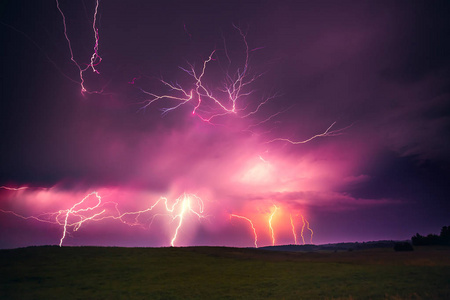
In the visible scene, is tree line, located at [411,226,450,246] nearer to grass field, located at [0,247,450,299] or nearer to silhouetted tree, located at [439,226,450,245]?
silhouetted tree, located at [439,226,450,245]

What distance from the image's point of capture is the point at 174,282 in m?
20.7

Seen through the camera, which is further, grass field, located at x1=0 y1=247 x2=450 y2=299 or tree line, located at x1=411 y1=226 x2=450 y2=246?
→ tree line, located at x1=411 y1=226 x2=450 y2=246

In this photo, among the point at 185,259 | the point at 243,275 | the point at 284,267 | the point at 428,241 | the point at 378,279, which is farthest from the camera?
the point at 428,241

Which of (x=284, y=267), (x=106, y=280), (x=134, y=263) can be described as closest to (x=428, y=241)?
(x=284, y=267)

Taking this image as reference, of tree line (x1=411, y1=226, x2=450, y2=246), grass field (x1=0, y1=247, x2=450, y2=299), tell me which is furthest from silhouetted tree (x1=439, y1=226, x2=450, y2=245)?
grass field (x1=0, y1=247, x2=450, y2=299)

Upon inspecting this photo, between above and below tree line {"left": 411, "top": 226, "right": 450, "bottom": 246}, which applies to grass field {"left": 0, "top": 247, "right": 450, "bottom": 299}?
below

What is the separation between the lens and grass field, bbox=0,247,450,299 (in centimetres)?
1670

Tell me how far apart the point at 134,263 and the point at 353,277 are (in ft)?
62.9

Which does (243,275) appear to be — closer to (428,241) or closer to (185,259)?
(185,259)

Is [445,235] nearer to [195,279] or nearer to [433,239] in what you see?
[433,239]

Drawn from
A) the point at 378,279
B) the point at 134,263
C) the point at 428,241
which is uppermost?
the point at 428,241

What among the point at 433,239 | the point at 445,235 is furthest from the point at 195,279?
the point at 445,235

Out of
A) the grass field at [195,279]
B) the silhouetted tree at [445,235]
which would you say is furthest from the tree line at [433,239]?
the grass field at [195,279]

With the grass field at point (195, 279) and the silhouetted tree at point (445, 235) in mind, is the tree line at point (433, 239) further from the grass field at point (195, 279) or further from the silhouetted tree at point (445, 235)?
the grass field at point (195, 279)
